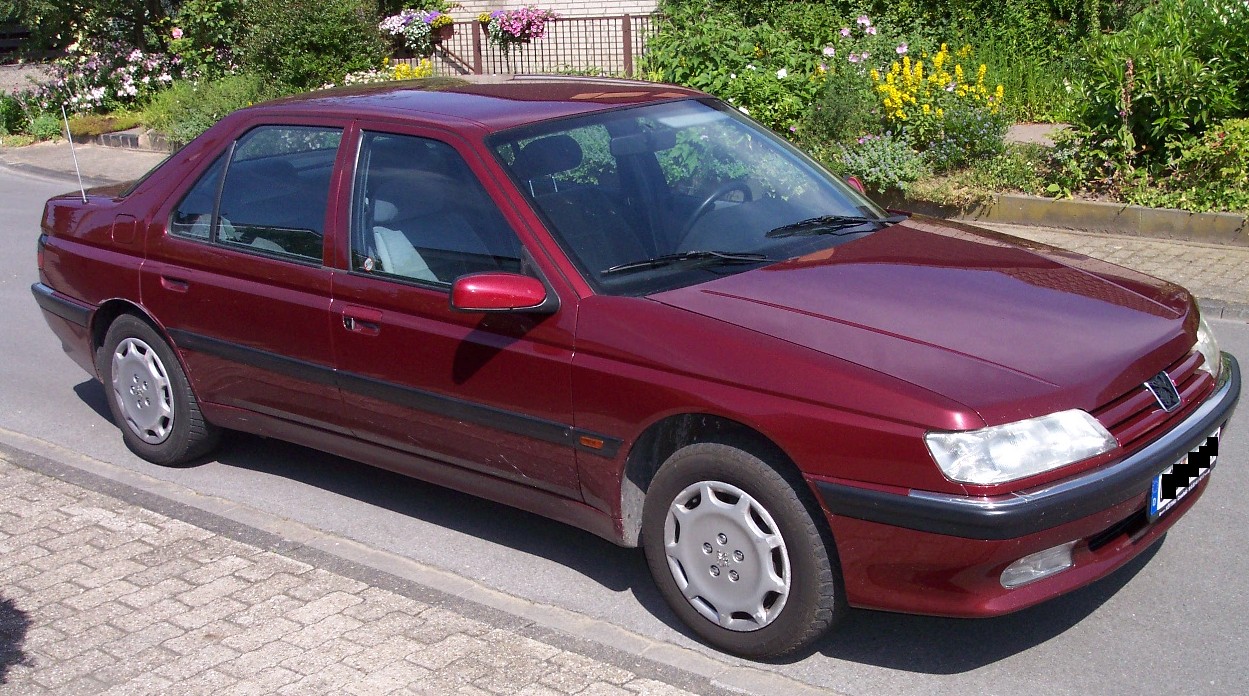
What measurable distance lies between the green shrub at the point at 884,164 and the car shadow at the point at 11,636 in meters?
7.87

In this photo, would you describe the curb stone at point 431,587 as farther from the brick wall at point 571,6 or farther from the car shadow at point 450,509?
the brick wall at point 571,6

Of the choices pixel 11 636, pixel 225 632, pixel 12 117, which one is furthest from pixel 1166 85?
pixel 12 117

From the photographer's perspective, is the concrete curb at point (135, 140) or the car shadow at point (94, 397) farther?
the concrete curb at point (135, 140)

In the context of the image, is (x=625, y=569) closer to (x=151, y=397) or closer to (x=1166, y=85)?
(x=151, y=397)

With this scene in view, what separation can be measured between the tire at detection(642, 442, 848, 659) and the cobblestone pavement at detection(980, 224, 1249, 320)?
5.09 meters

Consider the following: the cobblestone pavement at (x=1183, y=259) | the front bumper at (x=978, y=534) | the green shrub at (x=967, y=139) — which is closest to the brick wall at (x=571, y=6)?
the green shrub at (x=967, y=139)

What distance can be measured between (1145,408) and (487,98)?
269 cm

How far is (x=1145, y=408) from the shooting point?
376 centimetres

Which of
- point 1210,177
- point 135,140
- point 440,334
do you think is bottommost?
point 135,140

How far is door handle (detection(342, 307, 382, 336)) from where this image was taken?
468cm

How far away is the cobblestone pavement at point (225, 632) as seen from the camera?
389 centimetres

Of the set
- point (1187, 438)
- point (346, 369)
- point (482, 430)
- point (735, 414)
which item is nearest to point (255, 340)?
point (346, 369)

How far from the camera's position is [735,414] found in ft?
12.2

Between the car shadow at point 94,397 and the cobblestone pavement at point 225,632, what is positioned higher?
the cobblestone pavement at point 225,632
